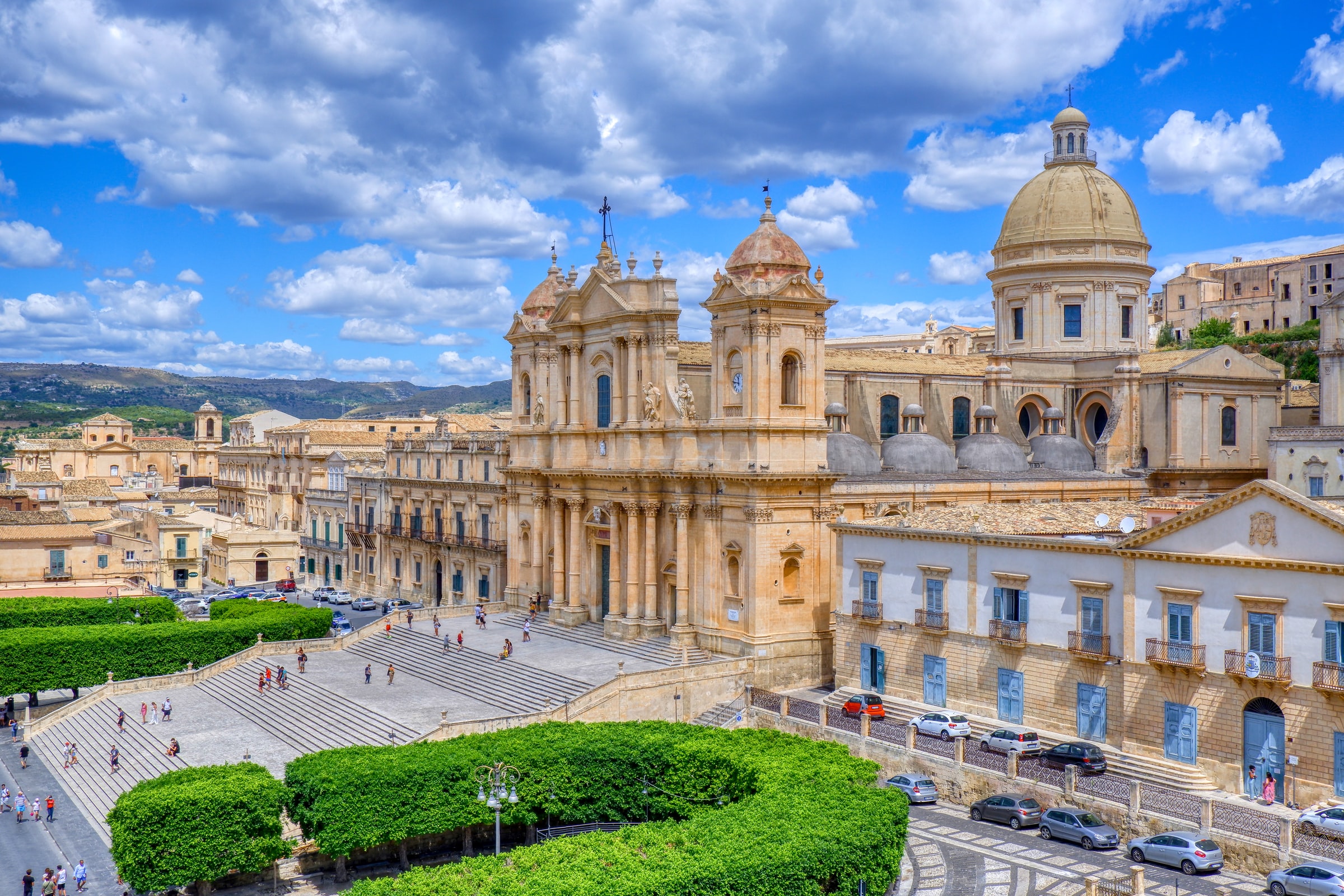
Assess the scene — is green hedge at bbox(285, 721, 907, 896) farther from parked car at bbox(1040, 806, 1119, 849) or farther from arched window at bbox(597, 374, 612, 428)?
arched window at bbox(597, 374, 612, 428)

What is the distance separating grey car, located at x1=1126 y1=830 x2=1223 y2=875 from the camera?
91.1 feet

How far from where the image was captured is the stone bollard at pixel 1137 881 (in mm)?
25484

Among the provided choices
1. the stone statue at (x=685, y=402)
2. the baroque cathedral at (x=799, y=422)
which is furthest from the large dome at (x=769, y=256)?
the stone statue at (x=685, y=402)

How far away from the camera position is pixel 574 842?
25.9m

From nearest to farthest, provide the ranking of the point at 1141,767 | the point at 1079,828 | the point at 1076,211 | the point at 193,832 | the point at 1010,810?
the point at 193,832 < the point at 1079,828 < the point at 1010,810 < the point at 1141,767 < the point at 1076,211

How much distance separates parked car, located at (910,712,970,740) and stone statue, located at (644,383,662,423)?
16628 millimetres

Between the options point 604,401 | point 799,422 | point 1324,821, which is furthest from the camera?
point 604,401

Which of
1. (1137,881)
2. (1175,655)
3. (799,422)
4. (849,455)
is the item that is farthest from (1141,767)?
(849,455)

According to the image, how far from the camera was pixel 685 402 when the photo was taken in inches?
1911

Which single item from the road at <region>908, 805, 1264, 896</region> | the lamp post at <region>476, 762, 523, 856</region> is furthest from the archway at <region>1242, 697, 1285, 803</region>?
the lamp post at <region>476, 762, 523, 856</region>

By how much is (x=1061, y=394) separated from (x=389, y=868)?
44589 mm

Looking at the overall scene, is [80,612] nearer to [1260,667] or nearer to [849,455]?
[849,455]

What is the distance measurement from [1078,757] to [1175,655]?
3.87 meters

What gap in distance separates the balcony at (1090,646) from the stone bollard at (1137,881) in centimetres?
944
